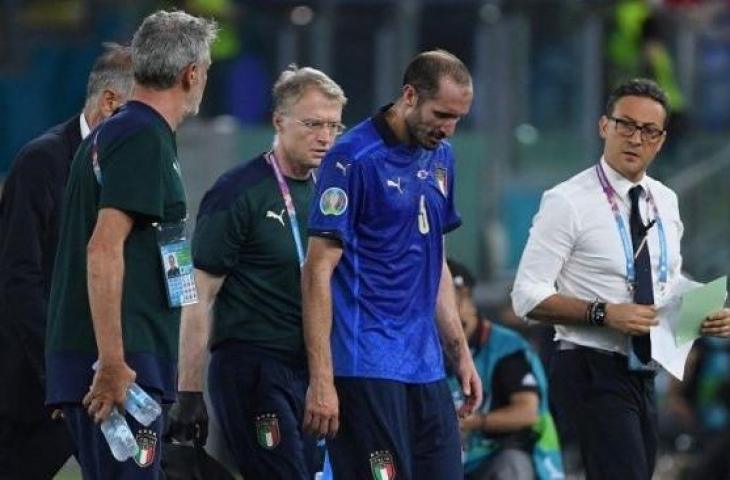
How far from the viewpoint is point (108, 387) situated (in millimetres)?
7672

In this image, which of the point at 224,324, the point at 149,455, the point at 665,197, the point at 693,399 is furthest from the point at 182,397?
the point at 693,399

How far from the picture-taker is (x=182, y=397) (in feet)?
30.9

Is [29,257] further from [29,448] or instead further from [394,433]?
[394,433]

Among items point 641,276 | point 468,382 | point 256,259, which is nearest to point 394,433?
point 468,382

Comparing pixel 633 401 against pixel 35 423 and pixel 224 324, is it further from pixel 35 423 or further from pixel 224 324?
pixel 35 423

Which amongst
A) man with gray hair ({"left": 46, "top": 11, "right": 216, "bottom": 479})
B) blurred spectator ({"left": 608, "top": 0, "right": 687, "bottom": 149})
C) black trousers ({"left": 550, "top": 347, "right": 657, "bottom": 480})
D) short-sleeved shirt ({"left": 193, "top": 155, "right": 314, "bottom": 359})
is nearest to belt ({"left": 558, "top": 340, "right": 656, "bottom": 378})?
black trousers ({"left": 550, "top": 347, "right": 657, "bottom": 480})

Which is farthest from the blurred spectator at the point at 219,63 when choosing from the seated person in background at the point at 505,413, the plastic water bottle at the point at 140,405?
the plastic water bottle at the point at 140,405

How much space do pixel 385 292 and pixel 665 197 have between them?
1641mm

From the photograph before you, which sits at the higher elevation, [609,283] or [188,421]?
[609,283]

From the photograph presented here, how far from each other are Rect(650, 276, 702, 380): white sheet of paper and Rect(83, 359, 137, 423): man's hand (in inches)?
106

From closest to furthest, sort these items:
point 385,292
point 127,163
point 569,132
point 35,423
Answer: point 127,163, point 385,292, point 35,423, point 569,132

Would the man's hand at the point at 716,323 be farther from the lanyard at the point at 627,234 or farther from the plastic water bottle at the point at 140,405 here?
the plastic water bottle at the point at 140,405

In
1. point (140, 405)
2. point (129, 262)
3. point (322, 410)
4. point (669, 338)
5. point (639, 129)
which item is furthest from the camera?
point (639, 129)

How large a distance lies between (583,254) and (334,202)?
55.4 inches
